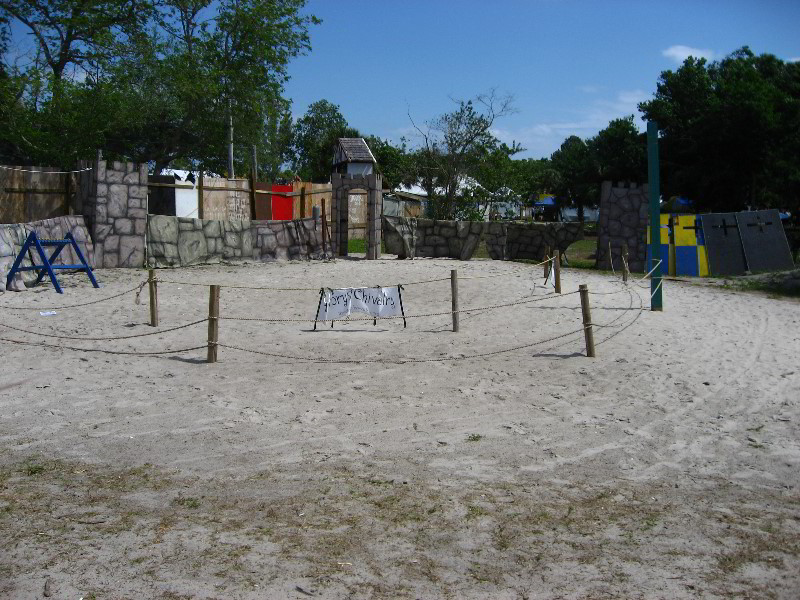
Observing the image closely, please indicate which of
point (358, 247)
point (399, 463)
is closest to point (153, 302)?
point (399, 463)

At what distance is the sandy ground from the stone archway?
30.3ft

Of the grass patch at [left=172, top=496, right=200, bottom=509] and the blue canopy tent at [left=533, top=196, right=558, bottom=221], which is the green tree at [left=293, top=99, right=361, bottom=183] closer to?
the blue canopy tent at [left=533, top=196, right=558, bottom=221]

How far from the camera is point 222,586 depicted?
422 centimetres

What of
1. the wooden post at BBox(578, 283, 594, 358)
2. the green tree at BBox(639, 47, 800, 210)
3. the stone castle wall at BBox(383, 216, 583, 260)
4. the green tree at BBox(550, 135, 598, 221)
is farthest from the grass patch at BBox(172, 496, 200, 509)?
the green tree at BBox(550, 135, 598, 221)

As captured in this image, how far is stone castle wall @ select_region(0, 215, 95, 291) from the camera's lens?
13.5 m

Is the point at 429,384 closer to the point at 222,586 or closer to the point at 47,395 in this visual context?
the point at 47,395

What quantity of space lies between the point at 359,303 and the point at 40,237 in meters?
7.16

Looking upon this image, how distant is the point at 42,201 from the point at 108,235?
1554 mm

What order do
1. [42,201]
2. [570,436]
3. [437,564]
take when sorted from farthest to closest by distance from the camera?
[42,201] → [570,436] → [437,564]

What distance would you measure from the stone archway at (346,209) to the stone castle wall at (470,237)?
28.3 inches

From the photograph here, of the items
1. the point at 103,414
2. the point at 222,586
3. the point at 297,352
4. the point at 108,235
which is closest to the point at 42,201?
the point at 108,235

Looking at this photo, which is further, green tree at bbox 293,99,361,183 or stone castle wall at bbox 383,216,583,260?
green tree at bbox 293,99,361,183

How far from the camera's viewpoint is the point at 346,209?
21812 mm

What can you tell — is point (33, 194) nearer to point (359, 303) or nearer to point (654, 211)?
point (359, 303)
